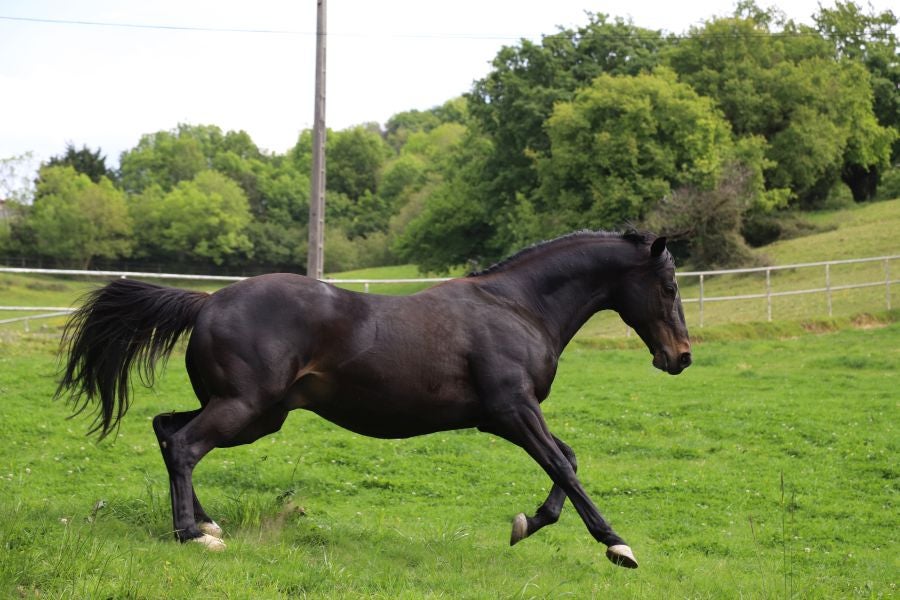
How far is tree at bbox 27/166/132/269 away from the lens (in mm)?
67250

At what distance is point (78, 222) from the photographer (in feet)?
221

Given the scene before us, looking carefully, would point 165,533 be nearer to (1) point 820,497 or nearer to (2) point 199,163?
(1) point 820,497

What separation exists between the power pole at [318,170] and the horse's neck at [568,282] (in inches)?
441

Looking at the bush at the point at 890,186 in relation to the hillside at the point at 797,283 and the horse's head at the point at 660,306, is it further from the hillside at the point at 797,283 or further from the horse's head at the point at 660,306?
the horse's head at the point at 660,306

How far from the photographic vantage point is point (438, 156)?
9681 cm

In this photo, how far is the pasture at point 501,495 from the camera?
5625 mm

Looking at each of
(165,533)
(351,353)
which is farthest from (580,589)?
(165,533)

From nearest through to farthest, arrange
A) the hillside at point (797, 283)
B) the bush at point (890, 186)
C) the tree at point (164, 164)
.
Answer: the hillside at point (797, 283), the bush at point (890, 186), the tree at point (164, 164)

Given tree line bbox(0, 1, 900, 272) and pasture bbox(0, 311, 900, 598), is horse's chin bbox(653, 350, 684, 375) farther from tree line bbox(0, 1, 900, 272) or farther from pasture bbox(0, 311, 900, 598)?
tree line bbox(0, 1, 900, 272)

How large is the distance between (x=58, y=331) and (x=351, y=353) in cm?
1804

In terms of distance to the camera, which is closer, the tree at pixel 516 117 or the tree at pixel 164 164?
→ the tree at pixel 516 117

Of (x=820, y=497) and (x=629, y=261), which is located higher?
(x=629, y=261)

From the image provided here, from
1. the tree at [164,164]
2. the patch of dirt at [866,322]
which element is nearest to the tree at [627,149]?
the patch of dirt at [866,322]

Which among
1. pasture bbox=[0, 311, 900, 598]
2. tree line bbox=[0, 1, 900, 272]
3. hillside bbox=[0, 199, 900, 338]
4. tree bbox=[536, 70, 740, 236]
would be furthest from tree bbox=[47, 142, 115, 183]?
pasture bbox=[0, 311, 900, 598]
